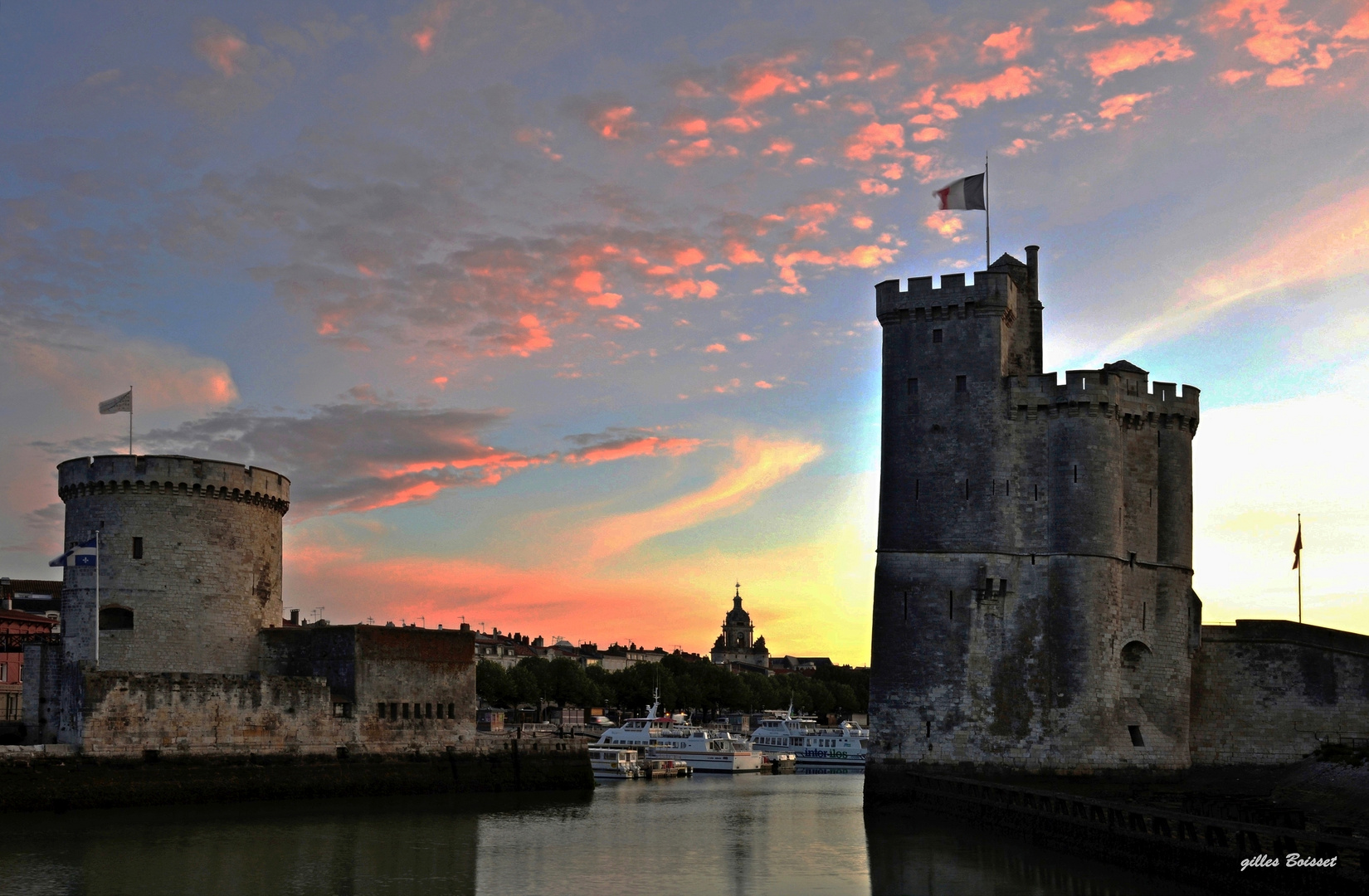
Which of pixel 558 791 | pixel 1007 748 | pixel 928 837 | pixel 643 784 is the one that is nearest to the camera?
pixel 928 837

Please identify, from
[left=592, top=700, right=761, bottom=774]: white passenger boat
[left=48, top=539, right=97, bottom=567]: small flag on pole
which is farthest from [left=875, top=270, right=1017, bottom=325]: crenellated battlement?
[left=592, top=700, right=761, bottom=774]: white passenger boat

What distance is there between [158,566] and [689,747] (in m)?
39.7

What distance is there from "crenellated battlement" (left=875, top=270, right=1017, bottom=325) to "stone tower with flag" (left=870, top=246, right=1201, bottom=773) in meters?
0.06

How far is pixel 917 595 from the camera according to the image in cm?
4516

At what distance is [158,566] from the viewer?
47625 mm

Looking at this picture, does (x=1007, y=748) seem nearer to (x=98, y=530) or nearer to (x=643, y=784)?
(x=643, y=784)

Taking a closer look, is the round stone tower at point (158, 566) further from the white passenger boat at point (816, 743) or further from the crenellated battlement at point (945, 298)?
the white passenger boat at point (816, 743)

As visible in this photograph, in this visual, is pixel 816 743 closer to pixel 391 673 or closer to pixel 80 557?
pixel 391 673

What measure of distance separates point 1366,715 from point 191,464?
136ft

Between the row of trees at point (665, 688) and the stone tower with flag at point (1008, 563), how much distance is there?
5498 cm

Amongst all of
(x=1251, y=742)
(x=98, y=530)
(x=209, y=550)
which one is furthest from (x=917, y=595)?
(x=98, y=530)

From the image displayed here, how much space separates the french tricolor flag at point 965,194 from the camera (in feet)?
152

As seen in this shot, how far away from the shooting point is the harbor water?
28672 mm

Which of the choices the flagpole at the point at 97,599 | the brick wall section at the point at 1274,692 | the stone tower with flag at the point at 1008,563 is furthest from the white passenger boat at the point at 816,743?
the flagpole at the point at 97,599
